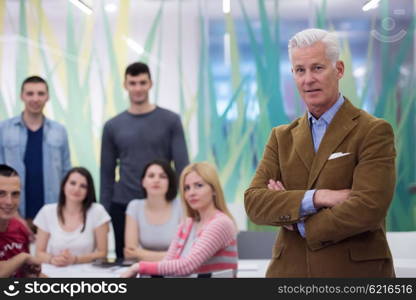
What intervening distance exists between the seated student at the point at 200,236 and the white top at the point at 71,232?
1.04m

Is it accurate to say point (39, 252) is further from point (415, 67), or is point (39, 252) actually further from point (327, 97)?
point (415, 67)

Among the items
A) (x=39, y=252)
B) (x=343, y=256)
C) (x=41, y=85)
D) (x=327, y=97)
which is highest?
(x=41, y=85)

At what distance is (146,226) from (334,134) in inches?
106

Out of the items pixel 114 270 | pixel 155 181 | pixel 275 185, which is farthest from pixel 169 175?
pixel 275 185

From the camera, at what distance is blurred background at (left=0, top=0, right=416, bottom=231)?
6.31m

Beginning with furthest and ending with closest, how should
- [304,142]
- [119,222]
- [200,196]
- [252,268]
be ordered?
[119,222] < [252,268] < [200,196] < [304,142]

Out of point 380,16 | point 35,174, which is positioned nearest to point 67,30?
point 35,174

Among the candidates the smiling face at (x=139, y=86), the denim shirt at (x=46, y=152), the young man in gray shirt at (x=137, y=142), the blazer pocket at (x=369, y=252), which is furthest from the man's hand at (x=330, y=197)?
the denim shirt at (x=46, y=152)

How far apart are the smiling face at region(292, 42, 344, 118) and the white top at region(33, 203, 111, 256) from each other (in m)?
2.70

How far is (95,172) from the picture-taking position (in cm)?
656

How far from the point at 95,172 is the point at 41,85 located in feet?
4.53

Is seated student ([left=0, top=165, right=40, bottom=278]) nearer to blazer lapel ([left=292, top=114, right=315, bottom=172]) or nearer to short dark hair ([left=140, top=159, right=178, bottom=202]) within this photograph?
short dark hair ([left=140, top=159, right=178, bottom=202])

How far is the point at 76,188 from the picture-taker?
4.62 meters

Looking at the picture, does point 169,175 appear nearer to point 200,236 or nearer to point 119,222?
point 119,222
